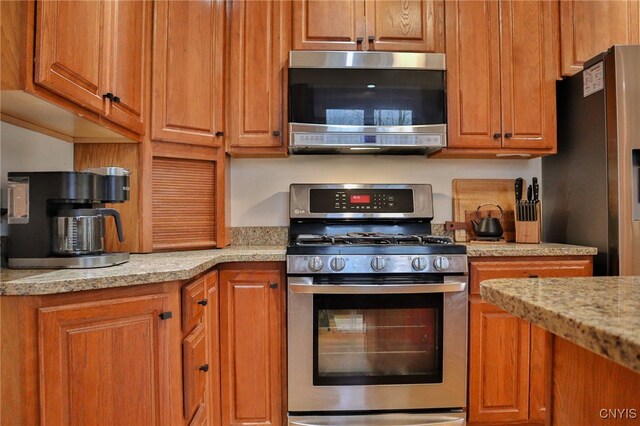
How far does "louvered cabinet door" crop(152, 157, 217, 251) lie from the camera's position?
180 cm

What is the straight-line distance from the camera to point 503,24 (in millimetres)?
2047

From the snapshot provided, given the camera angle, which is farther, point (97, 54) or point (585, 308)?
point (97, 54)

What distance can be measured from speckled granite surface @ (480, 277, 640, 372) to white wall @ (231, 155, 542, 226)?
5.22 feet

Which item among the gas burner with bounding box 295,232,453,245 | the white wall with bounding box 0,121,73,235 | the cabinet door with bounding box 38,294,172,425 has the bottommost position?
the cabinet door with bounding box 38,294,172,425

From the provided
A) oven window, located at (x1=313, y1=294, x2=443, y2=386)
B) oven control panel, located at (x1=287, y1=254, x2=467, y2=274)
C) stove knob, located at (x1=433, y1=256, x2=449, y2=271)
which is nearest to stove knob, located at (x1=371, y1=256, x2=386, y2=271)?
oven control panel, located at (x1=287, y1=254, x2=467, y2=274)

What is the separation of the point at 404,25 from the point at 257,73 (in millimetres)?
841

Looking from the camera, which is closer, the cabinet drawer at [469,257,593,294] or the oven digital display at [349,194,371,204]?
the cabinet drawer at [469,257,593,294]

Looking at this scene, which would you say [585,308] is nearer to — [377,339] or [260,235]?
[377,339]

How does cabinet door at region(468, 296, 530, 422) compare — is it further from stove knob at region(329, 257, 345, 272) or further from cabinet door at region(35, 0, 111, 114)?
cabinet door at region(35, 0, 111, 114)

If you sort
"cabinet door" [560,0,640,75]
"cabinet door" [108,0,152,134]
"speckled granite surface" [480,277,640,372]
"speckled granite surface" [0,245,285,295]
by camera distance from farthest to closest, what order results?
1. "cabinet door" [560,0,640,75]
2. "cabinet door" [108,0,152,134]
3. "speckled granite surface" [0,245,285,295]
4. "speckled granite surface" [480,277,640,372]

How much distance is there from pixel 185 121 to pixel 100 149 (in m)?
0.41


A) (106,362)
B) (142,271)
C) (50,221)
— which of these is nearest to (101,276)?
(142,271)

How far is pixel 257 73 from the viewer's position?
197 cm

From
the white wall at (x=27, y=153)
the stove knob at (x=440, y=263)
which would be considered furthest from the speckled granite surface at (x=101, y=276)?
the stove knob at (x=440, y=263)
